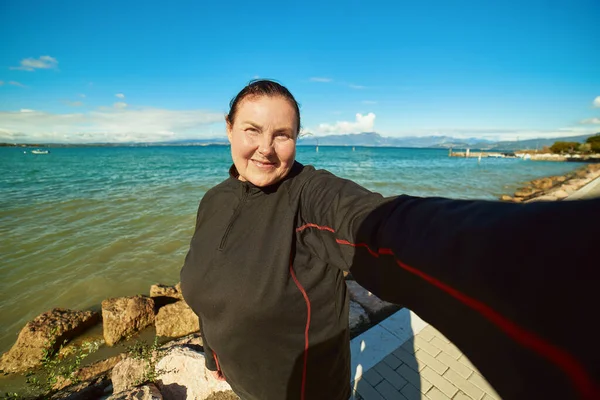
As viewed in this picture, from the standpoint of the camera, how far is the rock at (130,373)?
2855 millimetres

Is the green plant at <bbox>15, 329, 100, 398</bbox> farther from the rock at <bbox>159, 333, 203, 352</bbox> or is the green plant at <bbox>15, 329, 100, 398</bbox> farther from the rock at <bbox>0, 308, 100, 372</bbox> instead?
the rock at <bbox>159, 333, 203, 352</bbox>

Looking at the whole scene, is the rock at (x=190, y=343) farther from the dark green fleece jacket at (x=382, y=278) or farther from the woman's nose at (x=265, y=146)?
the woman's nose at (x=265, y=146)

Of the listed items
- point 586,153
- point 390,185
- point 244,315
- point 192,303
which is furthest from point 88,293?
point 586,153

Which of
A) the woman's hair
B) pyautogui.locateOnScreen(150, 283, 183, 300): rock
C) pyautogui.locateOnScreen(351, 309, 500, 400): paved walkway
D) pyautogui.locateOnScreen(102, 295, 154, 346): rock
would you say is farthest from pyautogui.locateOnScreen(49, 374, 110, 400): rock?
the woman's hair

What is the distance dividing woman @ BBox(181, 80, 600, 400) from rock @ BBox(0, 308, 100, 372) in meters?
3.82

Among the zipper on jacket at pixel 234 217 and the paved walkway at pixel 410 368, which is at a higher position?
the zipper on jacket at pixel 234 217

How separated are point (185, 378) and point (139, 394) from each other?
477 mm

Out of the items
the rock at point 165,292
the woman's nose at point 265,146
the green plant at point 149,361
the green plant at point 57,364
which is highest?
the woman's nose at point 265,146

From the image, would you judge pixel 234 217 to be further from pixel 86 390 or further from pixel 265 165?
pixel 86 390

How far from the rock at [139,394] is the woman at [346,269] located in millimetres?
958

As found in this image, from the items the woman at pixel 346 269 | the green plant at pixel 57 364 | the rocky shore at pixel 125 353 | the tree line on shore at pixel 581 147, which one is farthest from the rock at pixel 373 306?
the tree line on shore at pixel 581 147

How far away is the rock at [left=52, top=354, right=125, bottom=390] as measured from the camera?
342cm

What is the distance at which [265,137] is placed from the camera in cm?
138

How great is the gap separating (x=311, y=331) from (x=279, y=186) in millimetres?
789
